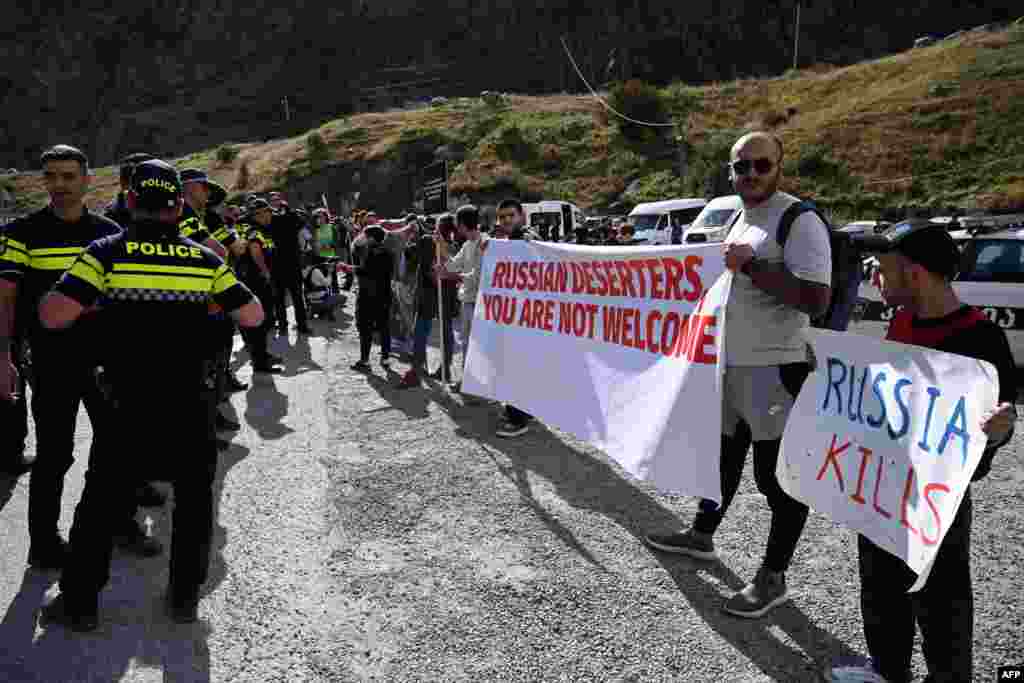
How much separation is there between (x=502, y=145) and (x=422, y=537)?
4062 centimetres

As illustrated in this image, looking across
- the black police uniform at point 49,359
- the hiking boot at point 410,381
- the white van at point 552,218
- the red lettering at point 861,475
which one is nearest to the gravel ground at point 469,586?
the black police uniform at point 49,359

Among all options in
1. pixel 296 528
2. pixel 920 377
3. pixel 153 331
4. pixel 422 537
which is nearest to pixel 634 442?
pixel 422 537

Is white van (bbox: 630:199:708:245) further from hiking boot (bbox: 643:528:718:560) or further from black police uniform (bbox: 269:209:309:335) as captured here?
hiking boot (bbox: 643:528:718:560)

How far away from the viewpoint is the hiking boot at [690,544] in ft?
12.3

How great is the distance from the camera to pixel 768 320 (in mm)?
3158

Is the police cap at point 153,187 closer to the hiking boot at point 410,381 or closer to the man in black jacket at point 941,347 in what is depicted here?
the man in black jacket at point 941,347

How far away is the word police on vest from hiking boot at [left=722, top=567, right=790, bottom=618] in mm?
2728

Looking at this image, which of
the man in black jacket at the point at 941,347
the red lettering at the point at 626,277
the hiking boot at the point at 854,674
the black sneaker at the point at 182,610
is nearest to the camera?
the man in black jacket at the point at 941,347

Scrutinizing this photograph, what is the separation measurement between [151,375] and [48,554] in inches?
57.4

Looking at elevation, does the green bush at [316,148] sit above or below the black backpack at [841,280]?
above

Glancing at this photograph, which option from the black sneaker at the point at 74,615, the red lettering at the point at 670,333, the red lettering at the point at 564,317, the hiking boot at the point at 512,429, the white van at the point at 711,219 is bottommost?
the hiking boot at the point at 512,429

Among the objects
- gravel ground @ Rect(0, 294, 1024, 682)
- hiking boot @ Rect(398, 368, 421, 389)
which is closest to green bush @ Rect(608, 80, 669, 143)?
hiking boot @ Rect(398, 368, 421, 389)

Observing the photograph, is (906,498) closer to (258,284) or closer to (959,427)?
(959,427)

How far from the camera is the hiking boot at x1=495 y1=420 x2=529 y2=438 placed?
598 cm
